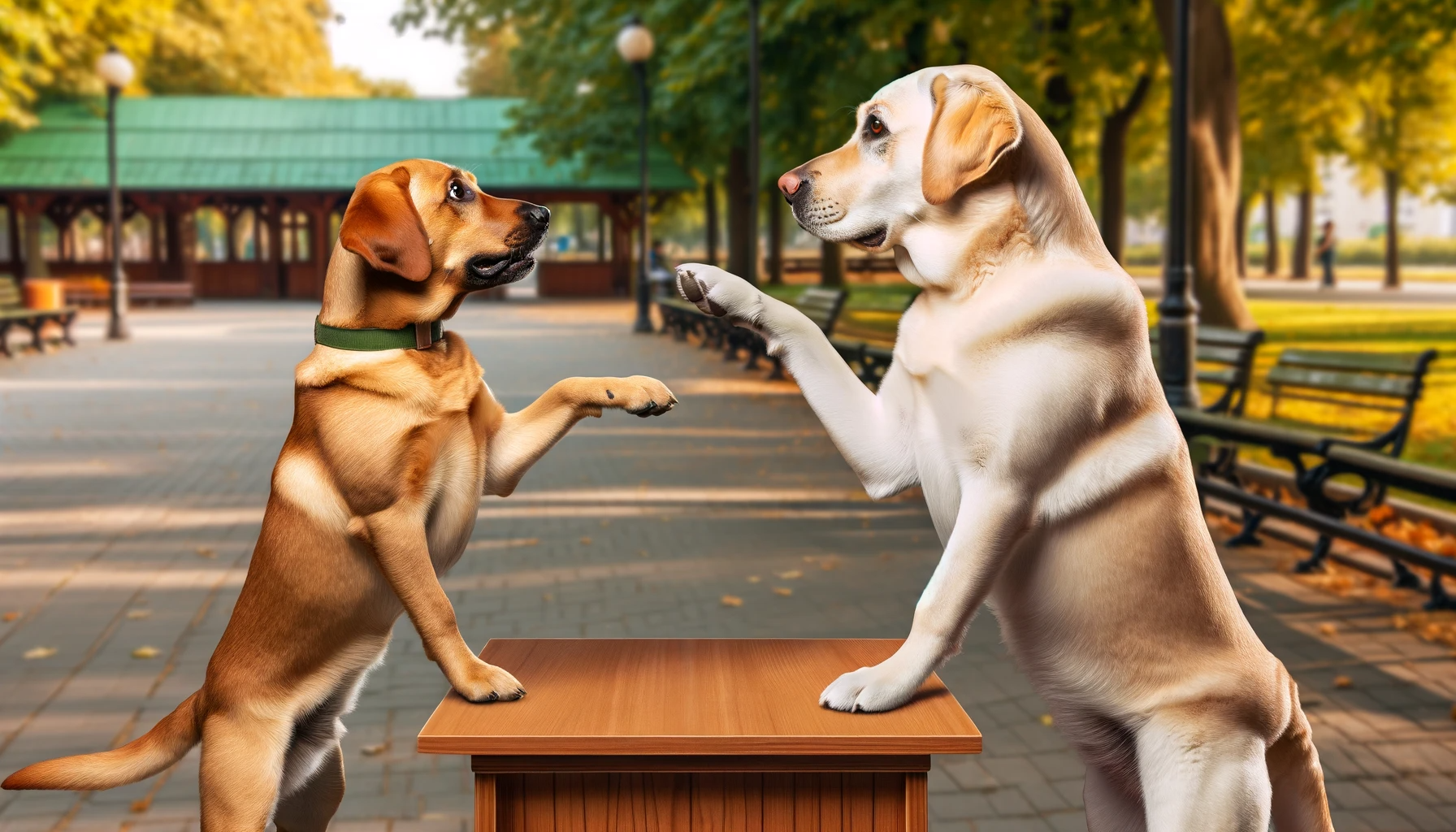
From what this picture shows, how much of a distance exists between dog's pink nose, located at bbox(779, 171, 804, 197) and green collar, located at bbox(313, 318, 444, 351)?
1.94ft

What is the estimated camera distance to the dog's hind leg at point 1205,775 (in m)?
1.91

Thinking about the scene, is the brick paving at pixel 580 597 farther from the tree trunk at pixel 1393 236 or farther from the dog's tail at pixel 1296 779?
the tree trunk at pixel 1393 236

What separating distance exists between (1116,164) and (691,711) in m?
23.8

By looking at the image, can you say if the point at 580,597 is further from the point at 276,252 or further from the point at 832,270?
the point at 276,252

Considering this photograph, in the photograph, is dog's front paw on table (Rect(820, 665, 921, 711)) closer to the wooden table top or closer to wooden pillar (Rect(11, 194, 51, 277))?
the wooden table top

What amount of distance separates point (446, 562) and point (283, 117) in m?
43.1

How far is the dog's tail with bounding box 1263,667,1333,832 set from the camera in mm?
2057

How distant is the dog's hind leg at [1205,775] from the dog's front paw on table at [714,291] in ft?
2.94

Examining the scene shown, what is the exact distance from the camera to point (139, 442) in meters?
12.3

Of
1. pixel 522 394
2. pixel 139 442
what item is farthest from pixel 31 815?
pixel 522 394

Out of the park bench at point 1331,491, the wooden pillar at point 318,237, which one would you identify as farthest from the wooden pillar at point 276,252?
the park bench at point 1331,491

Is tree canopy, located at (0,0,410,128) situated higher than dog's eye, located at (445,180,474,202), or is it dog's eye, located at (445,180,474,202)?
tree canopy, located at (0,0,410,128)

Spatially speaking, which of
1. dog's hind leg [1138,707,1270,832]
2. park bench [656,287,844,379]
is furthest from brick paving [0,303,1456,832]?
dog's hind leg [1138,707,1270,832]

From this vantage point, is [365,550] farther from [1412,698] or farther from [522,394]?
[522,394]
